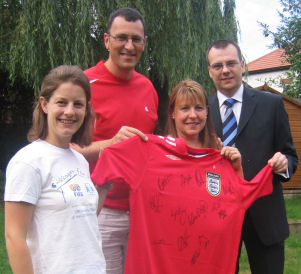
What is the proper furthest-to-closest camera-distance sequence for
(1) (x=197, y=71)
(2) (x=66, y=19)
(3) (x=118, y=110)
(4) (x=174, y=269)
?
(1) (x=197, y=71) → (2) (x=66, y=19) → (3) (x=118, y=110) → (4) (x=174, y=269)

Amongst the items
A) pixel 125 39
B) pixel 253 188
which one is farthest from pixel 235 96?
pixel 125 39

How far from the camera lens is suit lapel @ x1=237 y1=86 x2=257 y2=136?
2512mm

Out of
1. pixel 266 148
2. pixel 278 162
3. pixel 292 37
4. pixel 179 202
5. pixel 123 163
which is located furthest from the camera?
pixel 292 37

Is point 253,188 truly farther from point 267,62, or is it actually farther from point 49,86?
point 267,62

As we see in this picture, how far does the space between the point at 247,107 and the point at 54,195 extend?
1500 millimetres

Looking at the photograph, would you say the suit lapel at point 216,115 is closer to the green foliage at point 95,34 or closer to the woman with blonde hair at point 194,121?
the woman with blonde hair at point 194,121

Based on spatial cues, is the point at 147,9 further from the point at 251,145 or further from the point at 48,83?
the point at 48,83

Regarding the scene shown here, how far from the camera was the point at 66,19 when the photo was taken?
21.0ft

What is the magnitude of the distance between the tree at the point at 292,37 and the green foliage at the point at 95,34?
7064mm

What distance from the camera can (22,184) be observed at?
4.88 ft

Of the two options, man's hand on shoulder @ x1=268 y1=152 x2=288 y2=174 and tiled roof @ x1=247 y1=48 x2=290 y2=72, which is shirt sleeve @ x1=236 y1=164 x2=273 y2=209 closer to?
man's hand on shoulder @ x1=268 y1=152 x2=288 y2=174

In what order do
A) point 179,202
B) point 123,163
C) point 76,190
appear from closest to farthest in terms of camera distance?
point 76,190, point 123,163, point 179,202

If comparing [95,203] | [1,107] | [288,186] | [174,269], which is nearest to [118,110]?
[95,203]

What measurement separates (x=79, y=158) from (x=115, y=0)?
5.24 metres
